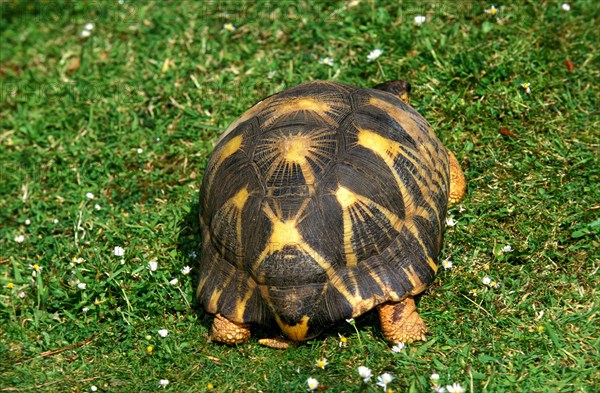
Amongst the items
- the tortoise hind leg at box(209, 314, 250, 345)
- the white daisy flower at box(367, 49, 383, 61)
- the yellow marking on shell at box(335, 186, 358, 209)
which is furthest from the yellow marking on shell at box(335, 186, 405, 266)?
the white daisy flower at box(367, 49, 383, 61)

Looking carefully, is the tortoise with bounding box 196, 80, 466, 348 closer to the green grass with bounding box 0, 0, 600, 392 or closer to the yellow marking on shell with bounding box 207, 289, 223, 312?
the yellow marking on shell with bounding box 207, 289, 223, 312

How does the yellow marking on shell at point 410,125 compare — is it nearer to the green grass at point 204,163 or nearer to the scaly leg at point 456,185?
the scaly leg at point 456,185

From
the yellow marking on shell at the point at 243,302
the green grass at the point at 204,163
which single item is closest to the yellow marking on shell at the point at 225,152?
the yellow marking on shell at the point at 243,302

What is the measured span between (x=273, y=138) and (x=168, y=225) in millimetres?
1531

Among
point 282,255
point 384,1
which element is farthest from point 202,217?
point 384,1

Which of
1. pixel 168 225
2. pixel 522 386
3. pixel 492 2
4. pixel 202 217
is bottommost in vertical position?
pixel 522 386

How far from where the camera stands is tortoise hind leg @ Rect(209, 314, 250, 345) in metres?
4.38

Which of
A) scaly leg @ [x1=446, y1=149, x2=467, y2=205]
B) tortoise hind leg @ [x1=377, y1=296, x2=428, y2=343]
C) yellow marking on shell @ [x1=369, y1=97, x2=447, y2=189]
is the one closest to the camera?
tortoise hind leg @ [x1=377, y1=296, x2=428, y2=343]

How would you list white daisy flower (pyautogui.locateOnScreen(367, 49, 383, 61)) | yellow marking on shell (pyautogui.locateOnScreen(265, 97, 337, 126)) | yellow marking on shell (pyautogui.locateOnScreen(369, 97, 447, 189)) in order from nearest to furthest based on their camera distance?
1. yellow marking on shell (pyautogui.locateOnScreen(265, 97, 337, 126))
2. yellow marking on shell (pyautogui.locateOnScreen(369, 97, 447, 189))
3. white daisy flower (pyautogui.locateOnScreen(367, 49, 383, 61))

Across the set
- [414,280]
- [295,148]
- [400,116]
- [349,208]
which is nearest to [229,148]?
[295,148]

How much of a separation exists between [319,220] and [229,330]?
3.13 ft

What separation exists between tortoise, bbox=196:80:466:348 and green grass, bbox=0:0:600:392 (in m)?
0.33

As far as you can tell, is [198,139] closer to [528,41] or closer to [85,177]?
[85,177]

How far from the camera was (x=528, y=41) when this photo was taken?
5949 mm
